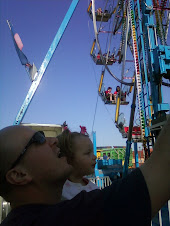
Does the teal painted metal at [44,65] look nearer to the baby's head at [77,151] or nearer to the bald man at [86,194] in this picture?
the baby's head at [77,151]

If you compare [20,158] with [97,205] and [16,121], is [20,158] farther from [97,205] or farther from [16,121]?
[16,121]

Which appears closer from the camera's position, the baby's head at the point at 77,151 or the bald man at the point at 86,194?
the bald man at the point at 86,194

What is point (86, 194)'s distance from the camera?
0.77 metres

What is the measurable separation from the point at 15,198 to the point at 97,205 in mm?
416

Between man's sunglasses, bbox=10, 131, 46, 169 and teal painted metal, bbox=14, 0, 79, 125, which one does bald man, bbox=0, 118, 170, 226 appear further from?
teal painted metal, bbox=14, 0, 79, 125

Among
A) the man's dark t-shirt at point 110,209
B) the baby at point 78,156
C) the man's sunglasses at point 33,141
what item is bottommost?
the baby at point 78,156

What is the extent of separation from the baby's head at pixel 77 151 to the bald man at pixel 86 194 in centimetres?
117

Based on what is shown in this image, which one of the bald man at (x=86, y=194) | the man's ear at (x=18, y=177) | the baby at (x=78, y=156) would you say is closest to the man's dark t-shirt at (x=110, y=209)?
the bald man at (x=86, y=194)

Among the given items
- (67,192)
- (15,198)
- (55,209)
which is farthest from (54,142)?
(67,192)

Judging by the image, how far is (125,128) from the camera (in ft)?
42.9

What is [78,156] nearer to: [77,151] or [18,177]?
[77,151]

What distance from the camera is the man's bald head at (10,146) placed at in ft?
3.01

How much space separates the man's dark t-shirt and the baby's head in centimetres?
139

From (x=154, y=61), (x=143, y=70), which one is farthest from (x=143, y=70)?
(x=154, y=61)
